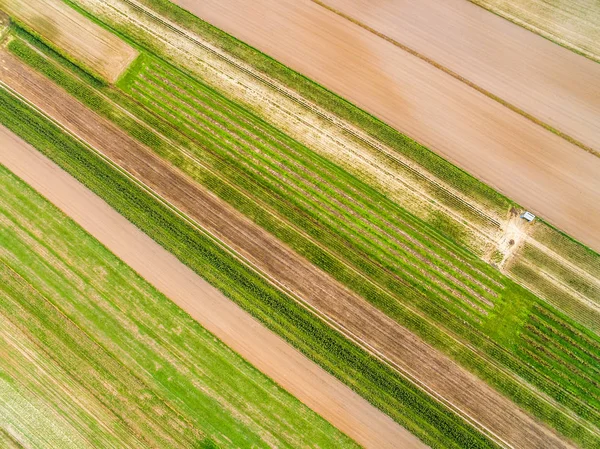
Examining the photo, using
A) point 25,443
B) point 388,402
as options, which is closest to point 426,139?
point 388,402

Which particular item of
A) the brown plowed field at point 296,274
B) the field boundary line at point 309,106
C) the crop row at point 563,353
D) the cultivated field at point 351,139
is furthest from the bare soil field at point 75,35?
the crop row at point 563,353

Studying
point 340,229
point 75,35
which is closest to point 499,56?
point 340,229

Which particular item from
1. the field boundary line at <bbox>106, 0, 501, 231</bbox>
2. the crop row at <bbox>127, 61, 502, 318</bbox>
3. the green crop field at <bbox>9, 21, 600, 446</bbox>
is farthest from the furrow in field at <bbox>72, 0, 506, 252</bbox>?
the crop row at <bbox>127, 61, 502, 318</bbox>

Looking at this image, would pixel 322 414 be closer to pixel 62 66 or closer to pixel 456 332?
pixel 456 332

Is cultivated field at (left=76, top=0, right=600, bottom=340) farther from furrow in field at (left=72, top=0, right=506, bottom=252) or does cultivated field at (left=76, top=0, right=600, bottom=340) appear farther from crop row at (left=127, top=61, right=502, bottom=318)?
crop row at (left=127, top=61, right=502, bottom=318)

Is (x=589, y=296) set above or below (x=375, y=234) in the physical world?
above

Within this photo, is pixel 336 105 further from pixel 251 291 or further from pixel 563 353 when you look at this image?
pixel 563 353

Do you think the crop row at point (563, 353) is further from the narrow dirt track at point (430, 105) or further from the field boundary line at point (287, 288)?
the narrow dirt track at point (430, 105)
